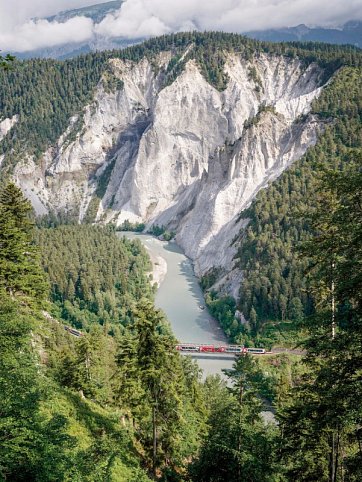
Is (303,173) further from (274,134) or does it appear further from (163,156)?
(163,156)

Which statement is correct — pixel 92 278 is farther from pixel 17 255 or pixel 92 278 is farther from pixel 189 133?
pixel 189 133

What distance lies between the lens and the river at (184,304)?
60.9 meters

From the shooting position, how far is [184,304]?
269 feet

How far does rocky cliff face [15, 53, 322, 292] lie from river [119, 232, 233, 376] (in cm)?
723

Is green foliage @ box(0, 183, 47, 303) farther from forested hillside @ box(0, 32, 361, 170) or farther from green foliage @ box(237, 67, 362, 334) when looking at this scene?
forested hillside @ box(0, 32, 361, 170)

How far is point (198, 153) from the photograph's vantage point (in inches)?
6344

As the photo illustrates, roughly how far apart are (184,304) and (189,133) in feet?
317

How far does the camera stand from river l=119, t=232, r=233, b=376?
60.9 m

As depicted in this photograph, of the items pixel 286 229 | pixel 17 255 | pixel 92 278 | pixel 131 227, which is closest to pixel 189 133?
pixel 131 227

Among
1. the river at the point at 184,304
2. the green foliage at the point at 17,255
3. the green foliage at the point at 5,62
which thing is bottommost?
the river at the point at 184,304

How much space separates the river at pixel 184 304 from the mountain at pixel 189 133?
4169mm

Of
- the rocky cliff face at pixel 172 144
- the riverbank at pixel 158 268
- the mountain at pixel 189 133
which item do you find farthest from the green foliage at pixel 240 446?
the rocky cliff face at pixel 172 144

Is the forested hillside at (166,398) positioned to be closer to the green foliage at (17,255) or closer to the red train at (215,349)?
the green foliage at (17,255)

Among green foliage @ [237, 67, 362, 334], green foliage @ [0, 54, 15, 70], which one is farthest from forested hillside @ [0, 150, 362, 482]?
green foliage @ [237, 67, 362, 334]
